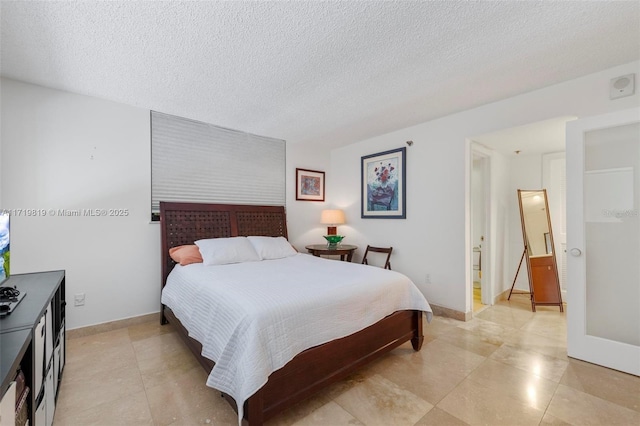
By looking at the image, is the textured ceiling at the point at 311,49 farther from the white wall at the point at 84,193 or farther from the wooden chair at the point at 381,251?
the wooden chair at the point at 381,251

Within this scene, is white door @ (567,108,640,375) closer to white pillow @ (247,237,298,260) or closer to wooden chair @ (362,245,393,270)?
wooden chair @ (362,245,393,270)

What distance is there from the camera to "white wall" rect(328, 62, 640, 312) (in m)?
2.49

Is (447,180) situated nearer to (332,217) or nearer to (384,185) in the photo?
(384,185)

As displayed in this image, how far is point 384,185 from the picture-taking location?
402 centimetres

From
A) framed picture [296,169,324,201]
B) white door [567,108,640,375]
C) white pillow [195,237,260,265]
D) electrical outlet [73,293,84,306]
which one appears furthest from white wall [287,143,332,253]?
white door [567,108,640,375]

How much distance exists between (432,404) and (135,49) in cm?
316

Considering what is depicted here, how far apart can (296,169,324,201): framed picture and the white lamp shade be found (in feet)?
1.25

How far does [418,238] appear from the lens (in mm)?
3611

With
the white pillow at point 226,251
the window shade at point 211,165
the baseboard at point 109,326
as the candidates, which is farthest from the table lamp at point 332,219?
the baseboard at point 109,326

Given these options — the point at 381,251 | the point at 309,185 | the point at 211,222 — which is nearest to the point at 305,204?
the point at 309,185

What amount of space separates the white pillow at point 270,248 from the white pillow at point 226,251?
0.27 ft

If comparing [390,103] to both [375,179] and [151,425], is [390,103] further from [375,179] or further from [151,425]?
[151,425]

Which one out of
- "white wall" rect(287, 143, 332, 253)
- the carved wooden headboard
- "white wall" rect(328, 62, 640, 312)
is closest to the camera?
"white wall" rect(328, 62, 640, 312)

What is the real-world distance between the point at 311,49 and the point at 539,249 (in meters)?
4.00
